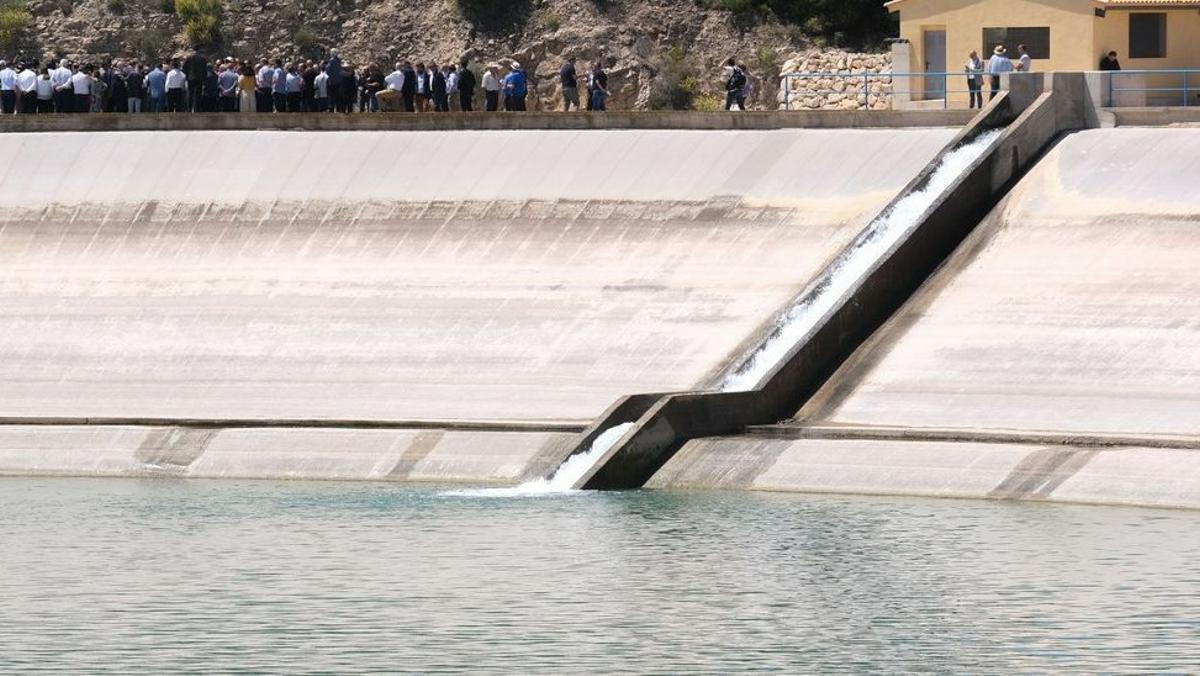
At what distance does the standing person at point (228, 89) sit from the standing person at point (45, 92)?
11.6ft

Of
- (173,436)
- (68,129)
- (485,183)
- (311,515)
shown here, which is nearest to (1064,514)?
(311,515)

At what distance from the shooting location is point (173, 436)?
1462 inches

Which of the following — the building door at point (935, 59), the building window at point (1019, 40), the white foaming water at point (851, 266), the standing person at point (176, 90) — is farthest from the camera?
the standing person at point (176, 90)

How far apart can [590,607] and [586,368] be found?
39.5ft

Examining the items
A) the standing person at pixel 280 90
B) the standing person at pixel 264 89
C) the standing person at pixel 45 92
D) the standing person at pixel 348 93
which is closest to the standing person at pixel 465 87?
the standing person at pixel 348 93

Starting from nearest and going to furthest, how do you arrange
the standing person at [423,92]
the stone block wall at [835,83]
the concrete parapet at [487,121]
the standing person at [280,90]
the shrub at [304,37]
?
1. the concrete parapet at [487,121]
2. the standing person at [423,92]
3. the standing person at [280,90]
4. the stone block wall at [835,83]
5. the shrub at [304,37]

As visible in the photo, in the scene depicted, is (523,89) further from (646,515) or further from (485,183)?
(646,515)

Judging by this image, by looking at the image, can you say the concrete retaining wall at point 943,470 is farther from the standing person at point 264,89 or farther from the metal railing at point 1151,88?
the standing person at point 264,89

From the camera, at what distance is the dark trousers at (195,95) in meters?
50.1

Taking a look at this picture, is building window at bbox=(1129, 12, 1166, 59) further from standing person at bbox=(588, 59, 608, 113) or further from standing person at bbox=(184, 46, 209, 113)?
standing person at bbox=(184, 46, 209, 113)

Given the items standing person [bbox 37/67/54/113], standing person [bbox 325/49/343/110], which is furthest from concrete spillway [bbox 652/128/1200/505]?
standing person [bbox 37/67/54/113]

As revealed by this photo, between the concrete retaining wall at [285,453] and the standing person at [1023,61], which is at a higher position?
the standing person at [1023,61]

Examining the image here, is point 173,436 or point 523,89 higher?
point 523,89

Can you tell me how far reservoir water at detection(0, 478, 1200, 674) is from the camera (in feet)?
77.5
